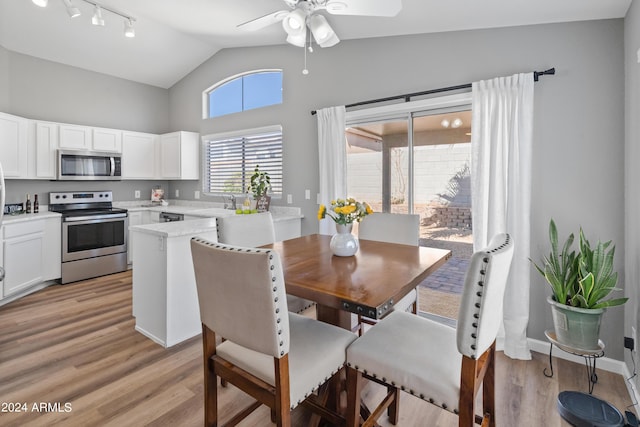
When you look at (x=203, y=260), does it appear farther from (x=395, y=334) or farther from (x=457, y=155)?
(x=457, y=155)

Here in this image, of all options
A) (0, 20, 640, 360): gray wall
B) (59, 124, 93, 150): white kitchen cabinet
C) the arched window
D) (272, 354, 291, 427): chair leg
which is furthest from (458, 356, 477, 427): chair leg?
(59, 124, 93, 150): white kitchen cabinet

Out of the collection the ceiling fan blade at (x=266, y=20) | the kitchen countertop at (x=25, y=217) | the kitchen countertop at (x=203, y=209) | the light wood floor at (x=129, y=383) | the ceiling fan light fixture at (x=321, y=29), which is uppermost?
the ceiling fan blade at (x=266, y=20)

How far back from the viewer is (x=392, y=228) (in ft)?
8.63

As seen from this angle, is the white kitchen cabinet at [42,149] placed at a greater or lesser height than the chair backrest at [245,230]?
greater

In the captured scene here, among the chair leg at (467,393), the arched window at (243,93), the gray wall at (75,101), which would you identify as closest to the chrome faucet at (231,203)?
the arched window at (243,93)

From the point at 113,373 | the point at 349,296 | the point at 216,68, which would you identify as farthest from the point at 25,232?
the point at 349,296

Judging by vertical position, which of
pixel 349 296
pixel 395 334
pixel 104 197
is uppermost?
pixel 104 197

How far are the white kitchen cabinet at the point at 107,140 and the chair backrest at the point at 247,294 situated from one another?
14.2 ft

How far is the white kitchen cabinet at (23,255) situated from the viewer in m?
3.37

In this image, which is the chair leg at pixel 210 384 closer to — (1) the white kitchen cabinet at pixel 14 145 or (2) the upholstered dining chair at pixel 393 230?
(2) the upholstered dining chair at pixel 393 230

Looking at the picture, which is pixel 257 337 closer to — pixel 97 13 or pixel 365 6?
pixel 365 6

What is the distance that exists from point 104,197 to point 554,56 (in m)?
5.66

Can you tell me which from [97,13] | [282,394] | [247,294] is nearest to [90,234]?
[97,13]

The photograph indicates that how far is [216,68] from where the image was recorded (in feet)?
15.8
